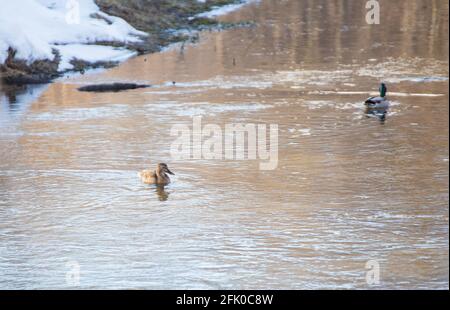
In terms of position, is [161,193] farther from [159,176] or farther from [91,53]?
[91,53]

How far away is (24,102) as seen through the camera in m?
29.2

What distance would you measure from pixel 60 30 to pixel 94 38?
1.40 meters

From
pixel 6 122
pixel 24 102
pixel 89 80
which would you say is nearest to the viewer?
pixel 6 122

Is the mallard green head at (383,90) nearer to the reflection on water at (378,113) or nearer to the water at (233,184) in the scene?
the water at (233,184)

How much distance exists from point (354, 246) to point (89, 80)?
62.5ft

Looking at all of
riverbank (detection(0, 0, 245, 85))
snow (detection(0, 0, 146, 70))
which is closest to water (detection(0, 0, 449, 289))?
riverbank (detection(0, 0, 245, 85))

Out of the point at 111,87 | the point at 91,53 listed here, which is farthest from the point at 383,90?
the point at 91,53

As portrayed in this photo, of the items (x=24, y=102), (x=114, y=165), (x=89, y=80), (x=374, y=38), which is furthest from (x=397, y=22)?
(x=114, y=165)

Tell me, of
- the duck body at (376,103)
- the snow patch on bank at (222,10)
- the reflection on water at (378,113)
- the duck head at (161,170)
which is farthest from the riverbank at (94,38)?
the duck head at (161,170)

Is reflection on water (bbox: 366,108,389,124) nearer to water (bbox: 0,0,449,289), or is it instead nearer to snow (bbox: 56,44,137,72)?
water (bbox: 0,0,449,289)

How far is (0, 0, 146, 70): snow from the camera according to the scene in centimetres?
3378

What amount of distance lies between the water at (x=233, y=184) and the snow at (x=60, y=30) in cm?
214
